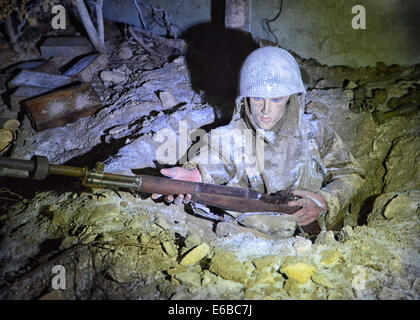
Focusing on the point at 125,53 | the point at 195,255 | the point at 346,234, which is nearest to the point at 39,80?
the point at 125,53

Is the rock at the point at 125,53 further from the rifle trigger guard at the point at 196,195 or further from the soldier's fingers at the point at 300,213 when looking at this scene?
the soldier's fingers at the point at 300,213

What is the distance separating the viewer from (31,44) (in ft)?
24.5

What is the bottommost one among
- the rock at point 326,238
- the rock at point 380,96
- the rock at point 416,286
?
the rock at point 416,286

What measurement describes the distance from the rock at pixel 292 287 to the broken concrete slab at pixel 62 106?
4.47 meters

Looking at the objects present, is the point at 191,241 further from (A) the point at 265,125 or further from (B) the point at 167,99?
(B) the point at 167,99

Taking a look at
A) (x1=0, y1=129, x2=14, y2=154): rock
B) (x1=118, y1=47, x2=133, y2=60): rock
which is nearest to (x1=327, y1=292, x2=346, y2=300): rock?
(x1=0, y1=129, x2=14, y2=154): rock

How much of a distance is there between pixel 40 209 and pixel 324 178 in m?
3.00

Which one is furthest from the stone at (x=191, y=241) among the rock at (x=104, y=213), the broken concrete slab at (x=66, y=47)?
the broken concrete slab at (x=66, y=47)

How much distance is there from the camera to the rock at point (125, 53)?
21.8ft

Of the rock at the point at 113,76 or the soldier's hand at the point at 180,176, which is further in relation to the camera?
the rock at the point at 113,76

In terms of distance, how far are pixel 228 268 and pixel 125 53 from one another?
5695 mm

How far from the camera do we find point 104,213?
2.83 m
